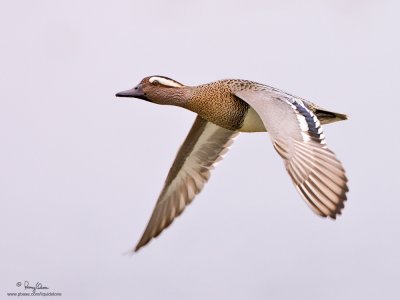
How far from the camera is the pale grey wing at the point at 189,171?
45.3 ft

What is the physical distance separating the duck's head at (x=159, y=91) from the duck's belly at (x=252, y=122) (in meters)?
0.80

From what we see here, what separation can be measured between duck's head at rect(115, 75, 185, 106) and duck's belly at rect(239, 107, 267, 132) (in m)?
0.80

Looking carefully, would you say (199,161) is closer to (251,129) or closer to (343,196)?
(251,129)

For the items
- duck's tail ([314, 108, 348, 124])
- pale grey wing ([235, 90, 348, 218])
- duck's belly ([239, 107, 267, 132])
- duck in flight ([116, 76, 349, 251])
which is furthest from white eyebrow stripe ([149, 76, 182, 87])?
pale grey wing ([235, 90, 348, 218])

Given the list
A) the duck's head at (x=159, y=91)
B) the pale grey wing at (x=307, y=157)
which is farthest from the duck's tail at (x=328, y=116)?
the duck's head at (x=159, y=91)

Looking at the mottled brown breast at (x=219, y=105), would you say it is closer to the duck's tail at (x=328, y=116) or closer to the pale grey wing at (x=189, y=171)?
the duck's tail at (x=328, y=116)

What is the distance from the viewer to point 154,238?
1371cm

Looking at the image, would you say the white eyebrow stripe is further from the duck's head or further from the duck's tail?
the duck's tail

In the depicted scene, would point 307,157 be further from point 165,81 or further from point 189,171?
point 189,171

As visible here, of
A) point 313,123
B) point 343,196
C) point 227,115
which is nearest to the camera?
point 343,196

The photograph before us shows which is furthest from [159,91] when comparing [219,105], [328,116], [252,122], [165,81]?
[328,116]

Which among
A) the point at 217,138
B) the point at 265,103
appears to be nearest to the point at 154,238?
the point at 217,138

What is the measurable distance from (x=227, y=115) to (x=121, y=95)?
48.4 inches

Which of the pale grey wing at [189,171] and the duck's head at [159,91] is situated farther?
the pale grey wing at [189,171]
